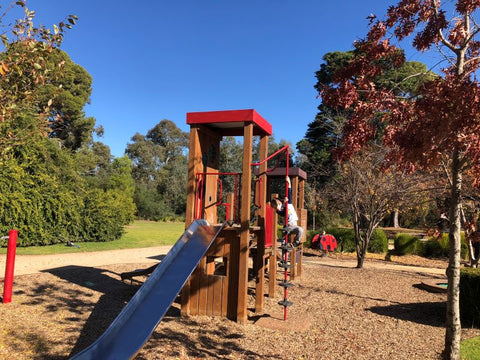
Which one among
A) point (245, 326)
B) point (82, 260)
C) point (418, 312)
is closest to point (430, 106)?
point (245, 326)

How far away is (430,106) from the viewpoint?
3.16 m

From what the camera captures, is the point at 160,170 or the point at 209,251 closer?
the point at 209,251

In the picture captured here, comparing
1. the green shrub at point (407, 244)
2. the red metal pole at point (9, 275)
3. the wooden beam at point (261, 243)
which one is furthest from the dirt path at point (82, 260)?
the wooden beam at point (261, 243)

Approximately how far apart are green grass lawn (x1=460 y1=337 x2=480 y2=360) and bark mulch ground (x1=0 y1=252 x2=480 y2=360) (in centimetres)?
25

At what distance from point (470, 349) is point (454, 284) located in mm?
1851

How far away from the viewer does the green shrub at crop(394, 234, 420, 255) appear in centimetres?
1606

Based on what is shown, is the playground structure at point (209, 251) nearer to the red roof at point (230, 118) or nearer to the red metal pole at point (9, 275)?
the red roof at point (230, 118)

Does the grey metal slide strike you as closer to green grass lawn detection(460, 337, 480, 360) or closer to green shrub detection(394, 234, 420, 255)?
green grass lawn detection(460, 337, 480, 360)

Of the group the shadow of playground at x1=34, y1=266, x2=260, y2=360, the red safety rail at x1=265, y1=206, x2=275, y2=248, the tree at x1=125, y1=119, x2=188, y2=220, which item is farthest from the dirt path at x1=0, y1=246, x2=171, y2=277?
the tree at x1=125, y1=119, x2=188, y2=220

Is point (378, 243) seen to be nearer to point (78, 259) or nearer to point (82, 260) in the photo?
point (82, 260)

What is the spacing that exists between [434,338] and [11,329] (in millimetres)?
5818

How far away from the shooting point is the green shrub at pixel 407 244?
16.1 meters

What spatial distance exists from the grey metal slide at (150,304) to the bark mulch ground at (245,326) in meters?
0.61

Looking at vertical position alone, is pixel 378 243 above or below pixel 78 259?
above
